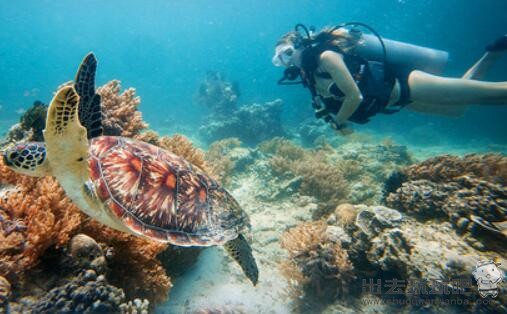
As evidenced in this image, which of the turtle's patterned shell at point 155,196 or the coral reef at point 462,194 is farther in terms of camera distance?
the coral reef at point 462,194

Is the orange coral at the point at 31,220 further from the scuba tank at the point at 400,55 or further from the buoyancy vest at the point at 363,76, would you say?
the scuba tank at the point at 400,55

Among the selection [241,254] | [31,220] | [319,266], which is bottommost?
[319,266]

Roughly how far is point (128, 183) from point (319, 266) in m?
2.69

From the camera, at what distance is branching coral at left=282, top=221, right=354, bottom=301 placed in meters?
3.37

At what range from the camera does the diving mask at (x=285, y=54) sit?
5184 millimetres

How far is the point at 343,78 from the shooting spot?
440cm

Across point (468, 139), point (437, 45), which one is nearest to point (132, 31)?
point (437, 45)

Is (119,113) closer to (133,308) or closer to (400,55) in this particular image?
(133,308)

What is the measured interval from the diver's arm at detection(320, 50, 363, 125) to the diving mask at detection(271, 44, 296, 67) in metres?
0.82

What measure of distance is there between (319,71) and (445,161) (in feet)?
10.1

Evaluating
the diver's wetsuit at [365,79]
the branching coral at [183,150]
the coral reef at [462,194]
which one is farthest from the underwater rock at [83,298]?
the diver's wetsuit at [365,79]

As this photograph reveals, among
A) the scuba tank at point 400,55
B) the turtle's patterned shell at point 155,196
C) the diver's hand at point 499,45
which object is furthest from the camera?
the diver's hand at point 499,45

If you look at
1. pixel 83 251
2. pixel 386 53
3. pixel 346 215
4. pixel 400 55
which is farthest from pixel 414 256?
pixel 400 55

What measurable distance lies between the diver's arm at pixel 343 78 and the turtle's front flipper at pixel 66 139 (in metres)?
4.03
